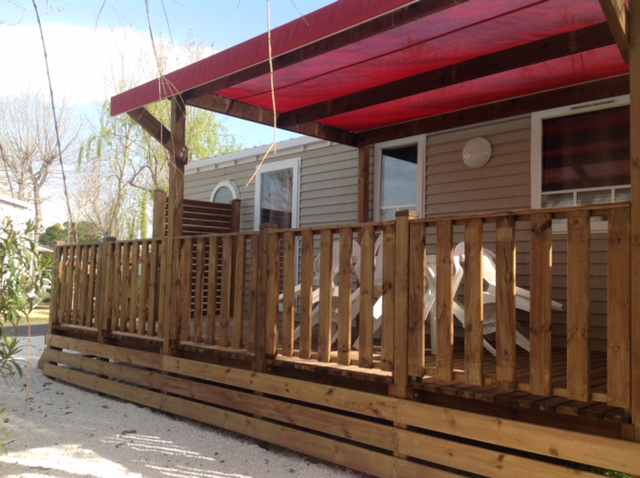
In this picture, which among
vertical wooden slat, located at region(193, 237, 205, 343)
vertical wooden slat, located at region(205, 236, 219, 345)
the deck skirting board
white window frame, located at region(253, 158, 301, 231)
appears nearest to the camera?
the deck skirting board

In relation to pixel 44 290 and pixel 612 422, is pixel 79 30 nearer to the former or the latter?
pixel 44 290

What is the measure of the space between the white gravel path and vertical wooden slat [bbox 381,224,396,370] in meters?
0.80

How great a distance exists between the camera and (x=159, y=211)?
7.38m

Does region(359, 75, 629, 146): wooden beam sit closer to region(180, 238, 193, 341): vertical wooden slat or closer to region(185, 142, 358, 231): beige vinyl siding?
region(185, 142, 358, 231): beige vinyl siding

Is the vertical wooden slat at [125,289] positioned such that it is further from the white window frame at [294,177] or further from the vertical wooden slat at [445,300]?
the vertical wooden slat at [445,300]

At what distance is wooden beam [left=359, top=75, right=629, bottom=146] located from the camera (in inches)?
177

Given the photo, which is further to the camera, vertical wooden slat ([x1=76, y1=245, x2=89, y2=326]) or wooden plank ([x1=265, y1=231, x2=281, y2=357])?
vertical wooden slat ([x1=76, y1=245, x2=89, y2=326])

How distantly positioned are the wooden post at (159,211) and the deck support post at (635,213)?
19.1 ft

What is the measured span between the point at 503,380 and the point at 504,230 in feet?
2.45

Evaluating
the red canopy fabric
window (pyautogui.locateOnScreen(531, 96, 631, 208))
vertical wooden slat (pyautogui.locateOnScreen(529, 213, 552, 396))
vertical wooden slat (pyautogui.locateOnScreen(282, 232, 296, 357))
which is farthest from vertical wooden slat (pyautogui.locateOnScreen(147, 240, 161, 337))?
vertical wooden slat (pyautogui.locateOnScreen(529, 213, 552, 396))

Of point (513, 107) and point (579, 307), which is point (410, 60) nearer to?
point (513, 107)

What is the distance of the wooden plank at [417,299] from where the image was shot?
322cm

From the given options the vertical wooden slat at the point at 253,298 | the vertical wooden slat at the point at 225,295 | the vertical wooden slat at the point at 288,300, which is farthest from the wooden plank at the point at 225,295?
the vertical wooden slat at the point at 288,300

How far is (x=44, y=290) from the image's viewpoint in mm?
2957
